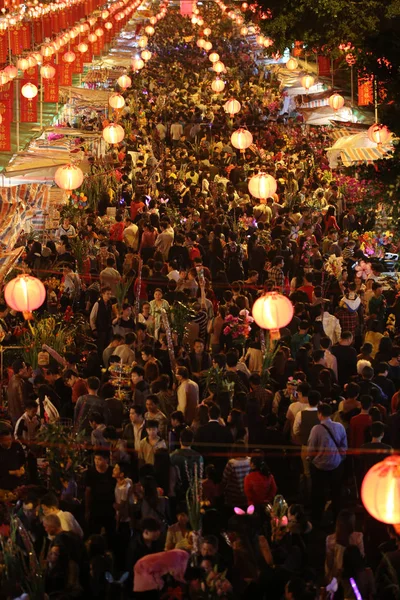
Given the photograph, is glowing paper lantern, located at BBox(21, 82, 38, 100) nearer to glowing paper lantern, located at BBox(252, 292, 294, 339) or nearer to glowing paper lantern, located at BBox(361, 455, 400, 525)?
glowing paper lantern, located at BBox(252, 292, 294, 339)

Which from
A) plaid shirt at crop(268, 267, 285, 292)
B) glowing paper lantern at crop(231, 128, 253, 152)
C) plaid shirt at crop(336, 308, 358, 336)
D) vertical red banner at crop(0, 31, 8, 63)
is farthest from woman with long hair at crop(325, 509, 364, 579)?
vertical red banner at crop(0, 31, 8, 63)

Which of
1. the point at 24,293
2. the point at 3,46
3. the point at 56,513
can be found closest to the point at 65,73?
the point at 3,46

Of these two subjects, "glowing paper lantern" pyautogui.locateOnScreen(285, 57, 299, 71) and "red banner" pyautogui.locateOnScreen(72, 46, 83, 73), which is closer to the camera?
"glowing paper lantern" pyautogui.locateOnScreen(285, 57, 299, 71)

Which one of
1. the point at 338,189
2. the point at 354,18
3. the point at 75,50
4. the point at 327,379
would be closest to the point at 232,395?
the point at 327,379

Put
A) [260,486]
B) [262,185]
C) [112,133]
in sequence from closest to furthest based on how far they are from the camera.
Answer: [260,486]
[262,185]
[112,133]

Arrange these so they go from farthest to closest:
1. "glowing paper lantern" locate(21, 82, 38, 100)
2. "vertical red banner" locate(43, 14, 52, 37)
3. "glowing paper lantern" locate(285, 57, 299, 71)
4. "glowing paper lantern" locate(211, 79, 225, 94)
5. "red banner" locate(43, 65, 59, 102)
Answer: "vertical red banner" locate(43, 14, 52, 37)
"glowing paper lantern" locate(285, 57, 299, 71)
"red banner" locate(43, 65, 59, 102)
"glowing paper lantern" locate(211, 79, 225, 94)
"glowing paper lantern" locate(21, 82, 38, 100)

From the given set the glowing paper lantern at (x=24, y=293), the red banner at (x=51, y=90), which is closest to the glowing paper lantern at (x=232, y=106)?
the red banner at (x=51, y=90)

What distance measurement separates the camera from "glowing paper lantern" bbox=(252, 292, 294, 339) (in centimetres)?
1148

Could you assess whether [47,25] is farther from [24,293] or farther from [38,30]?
[24,293]

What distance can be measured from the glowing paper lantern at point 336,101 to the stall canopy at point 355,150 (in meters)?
3.09

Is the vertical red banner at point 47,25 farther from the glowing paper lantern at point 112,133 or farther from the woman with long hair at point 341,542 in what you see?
the woman with long hair at point 341,542

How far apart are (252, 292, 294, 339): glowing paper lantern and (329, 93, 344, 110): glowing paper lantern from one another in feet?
48.6

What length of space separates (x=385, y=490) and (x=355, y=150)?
13.5 meters

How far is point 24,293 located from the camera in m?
12.1
